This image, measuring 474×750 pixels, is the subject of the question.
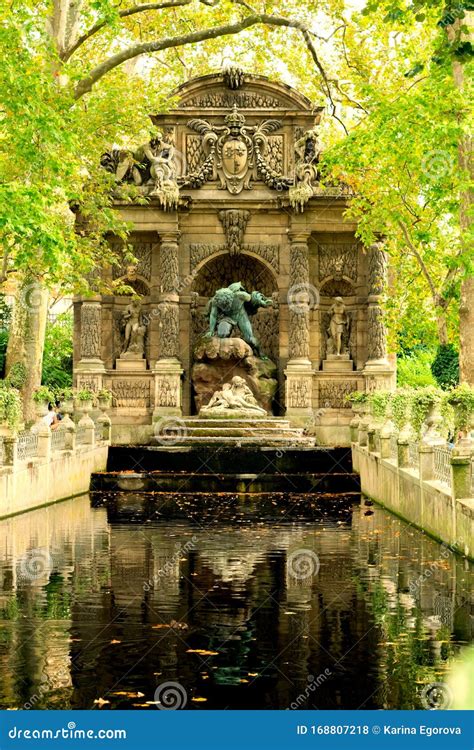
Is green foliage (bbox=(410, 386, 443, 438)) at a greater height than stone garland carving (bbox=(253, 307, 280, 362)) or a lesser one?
lesser

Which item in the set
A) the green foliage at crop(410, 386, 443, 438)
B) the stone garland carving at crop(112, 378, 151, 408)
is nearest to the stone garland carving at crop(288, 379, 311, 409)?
the stone garland carving at crop(112, 378, 151, 408)

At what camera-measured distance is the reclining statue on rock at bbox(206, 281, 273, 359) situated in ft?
100

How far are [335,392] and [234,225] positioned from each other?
5.39 m

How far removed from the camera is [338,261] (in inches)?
1268

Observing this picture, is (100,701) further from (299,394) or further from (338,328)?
(338,328)

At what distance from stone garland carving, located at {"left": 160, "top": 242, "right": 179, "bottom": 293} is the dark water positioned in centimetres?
1500

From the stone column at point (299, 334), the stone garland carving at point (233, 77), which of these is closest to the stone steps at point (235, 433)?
the stone column at point (299, 334)

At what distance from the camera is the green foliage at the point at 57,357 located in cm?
4462

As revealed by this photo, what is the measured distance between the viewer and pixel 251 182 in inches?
1258

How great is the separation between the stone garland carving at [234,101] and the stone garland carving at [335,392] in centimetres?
786

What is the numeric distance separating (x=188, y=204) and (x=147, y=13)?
20.0 ft

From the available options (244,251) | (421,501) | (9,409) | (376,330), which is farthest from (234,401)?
(421,501)

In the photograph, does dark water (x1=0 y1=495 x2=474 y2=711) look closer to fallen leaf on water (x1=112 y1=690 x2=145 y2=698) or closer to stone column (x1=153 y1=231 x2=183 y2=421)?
fallen leaf on water (x1=112 y1=690 x2=145 y2=698)

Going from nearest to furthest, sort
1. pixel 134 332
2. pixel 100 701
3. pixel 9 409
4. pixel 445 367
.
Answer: pixel 100 701, pixel 9 409, pixel 445 367, pixel 134 332
